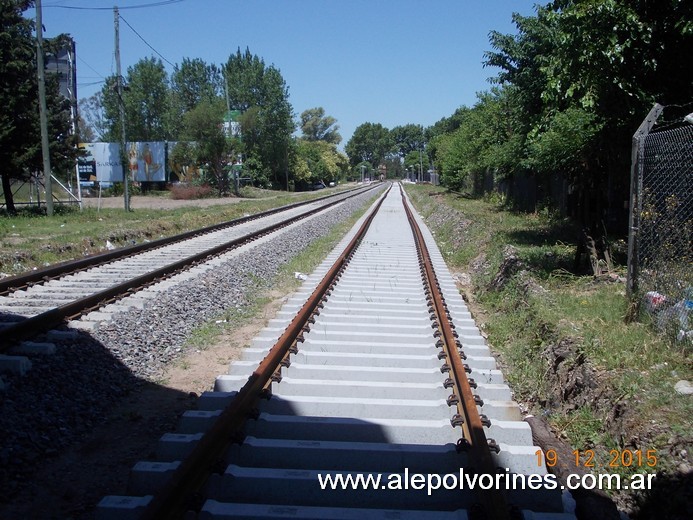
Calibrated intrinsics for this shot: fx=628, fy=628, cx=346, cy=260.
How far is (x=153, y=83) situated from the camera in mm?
82312

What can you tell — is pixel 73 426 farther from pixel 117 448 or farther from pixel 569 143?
pixel 569 143

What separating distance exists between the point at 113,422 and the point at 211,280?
5.42 m

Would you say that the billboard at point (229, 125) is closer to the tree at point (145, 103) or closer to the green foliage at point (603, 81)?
the tree at point (145, 103)

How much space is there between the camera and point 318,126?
14888 cm

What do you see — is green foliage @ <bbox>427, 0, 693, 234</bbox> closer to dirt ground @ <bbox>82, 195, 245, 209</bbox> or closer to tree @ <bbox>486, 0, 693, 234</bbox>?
tree @ <bbox>486, 0, 693, 234</bbox>

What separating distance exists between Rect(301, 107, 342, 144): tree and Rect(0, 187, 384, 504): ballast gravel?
14196cm

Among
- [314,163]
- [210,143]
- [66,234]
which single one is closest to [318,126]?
[314,163]

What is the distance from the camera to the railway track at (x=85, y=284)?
7031 mm

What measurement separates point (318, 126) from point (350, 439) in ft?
487

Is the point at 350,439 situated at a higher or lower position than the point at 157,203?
lower

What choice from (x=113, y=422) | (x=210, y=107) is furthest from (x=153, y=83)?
(x=113, y=422)

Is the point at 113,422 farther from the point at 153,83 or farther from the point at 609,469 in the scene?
the point at 153,83

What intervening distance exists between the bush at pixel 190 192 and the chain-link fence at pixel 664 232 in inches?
1721

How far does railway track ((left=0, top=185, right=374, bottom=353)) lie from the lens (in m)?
7.03
